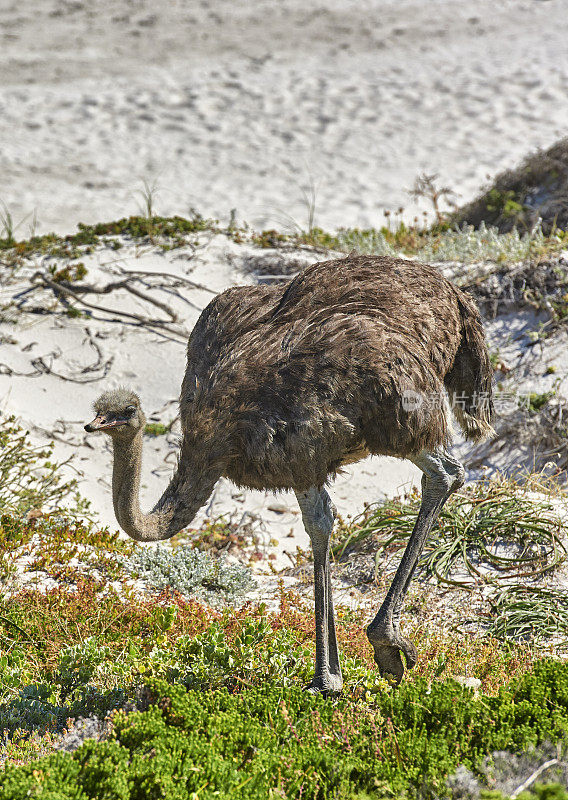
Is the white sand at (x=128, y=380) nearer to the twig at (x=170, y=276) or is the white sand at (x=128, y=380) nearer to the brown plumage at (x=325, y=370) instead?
the twig at (x=170, y=276)

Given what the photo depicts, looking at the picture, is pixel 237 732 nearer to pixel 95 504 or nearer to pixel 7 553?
pixel 7 553

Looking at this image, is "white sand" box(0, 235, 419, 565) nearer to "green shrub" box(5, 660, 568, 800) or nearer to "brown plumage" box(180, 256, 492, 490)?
"brown plumage" box(180, 256, 492, 490)

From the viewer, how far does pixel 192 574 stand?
16.3ft

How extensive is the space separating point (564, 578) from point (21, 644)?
269 cm

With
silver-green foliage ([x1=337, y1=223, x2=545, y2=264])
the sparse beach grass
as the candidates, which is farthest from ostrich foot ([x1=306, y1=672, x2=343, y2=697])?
the sparse beach grass

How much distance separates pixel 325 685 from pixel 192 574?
Answer: 148 cm

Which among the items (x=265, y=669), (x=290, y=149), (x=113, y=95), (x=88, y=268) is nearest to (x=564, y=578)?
(x=265, y=669)

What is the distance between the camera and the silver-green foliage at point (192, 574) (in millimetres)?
4883

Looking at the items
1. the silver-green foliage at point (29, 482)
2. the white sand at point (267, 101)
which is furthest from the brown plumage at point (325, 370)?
the white sand at point (267, 101)

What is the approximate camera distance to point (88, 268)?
308 inches

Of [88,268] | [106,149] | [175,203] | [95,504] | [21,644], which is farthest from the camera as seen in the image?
[106,149]

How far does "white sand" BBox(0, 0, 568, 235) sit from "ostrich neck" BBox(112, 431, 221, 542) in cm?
675

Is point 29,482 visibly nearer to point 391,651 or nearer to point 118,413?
point 118,413

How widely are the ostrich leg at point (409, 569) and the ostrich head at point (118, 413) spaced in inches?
47.9
